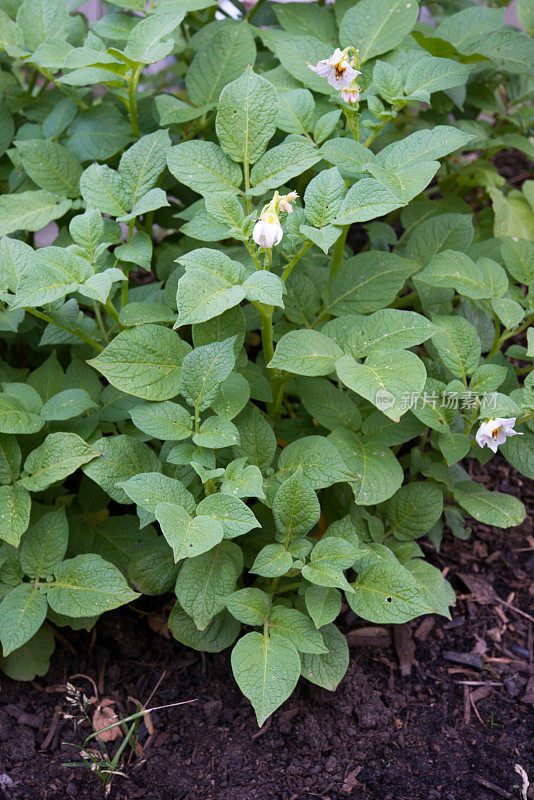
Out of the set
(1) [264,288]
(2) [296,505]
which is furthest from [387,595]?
(1) [264,288]

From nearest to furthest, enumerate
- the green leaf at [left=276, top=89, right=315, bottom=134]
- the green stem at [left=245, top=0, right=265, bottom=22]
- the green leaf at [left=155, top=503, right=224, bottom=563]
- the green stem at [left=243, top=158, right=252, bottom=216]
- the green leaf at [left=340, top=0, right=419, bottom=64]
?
the green leaf at [left=155, top=503, right=224, bottom=563]
the green stem at [left=243, top=158, right=252, bottom=216]
the green leaf at [left=276, top=89, right=315, bottom=134]
the green leaf at [left=340, top=0, right=419, bottom=64]
the green stem at [left=245, top=0, right=265, bottom=22]

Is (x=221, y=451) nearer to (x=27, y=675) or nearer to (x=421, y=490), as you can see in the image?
(x=421, y=490)

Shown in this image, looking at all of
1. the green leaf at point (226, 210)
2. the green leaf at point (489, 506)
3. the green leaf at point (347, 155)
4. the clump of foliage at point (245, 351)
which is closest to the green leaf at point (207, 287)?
the clump of foliage at point (245, 351)

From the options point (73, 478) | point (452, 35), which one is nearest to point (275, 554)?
point (73, 478)

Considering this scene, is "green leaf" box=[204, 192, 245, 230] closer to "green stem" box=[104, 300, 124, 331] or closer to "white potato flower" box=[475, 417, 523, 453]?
"green stem" box=[104, 300, 124, 331]

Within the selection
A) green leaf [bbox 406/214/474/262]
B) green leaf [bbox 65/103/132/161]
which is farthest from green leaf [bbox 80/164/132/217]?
green leaf [bbox 406/214/474/262]

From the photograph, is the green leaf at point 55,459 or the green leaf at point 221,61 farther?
the green leaf at point 221,61

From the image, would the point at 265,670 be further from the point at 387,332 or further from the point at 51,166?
the point at 51,166

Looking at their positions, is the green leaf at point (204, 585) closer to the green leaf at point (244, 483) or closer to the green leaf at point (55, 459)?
the green leaf at point (244, 483)
